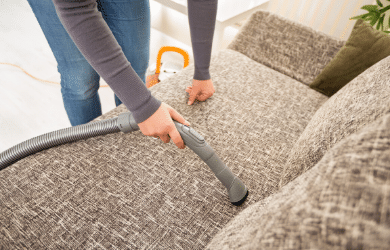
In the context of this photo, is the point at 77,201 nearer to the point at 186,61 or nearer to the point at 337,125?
the point at 337,125

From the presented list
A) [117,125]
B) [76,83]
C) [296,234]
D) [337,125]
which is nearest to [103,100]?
[76,83]

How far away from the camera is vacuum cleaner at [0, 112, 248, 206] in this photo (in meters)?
0.66

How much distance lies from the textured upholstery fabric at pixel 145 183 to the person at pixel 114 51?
14 cm

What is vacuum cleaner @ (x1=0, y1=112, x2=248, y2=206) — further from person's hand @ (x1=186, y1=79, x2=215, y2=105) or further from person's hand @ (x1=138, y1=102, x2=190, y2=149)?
person's hand @ (x1=186, y1=79, x2=215, y2=105)

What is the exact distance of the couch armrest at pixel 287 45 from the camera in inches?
48.8

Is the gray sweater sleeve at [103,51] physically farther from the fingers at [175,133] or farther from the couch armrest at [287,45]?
the couch armrest at [287,45]

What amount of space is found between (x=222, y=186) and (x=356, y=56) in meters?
0.91

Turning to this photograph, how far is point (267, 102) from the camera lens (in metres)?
1.04

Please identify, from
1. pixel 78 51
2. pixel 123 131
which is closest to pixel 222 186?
pixel 123 131

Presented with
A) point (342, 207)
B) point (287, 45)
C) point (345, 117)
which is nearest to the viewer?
point (342, 207)

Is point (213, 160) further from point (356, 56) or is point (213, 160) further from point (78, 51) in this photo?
point (356, 56)

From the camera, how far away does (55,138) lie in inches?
29.7

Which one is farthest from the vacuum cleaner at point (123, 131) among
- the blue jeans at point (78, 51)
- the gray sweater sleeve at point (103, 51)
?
the blue jeans at point (78, 51)

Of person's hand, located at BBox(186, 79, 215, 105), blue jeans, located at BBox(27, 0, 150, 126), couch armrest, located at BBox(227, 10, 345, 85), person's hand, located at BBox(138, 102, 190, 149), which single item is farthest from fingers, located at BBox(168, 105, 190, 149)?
couch armrest, located at BBox(227, 10, 345, 85)
